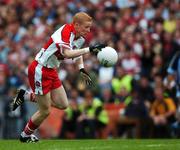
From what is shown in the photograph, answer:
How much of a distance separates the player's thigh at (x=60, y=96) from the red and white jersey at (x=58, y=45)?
0.40 meters

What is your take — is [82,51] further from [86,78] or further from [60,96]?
[60,96]

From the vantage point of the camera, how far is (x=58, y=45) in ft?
38.0

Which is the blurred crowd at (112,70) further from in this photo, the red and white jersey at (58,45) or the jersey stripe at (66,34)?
the jersey stripe at (66,34)

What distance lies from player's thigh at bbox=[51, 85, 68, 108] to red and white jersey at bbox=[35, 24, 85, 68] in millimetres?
397

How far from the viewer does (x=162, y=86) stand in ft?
53.4

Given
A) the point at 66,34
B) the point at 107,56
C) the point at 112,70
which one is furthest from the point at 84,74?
the point at 112,70

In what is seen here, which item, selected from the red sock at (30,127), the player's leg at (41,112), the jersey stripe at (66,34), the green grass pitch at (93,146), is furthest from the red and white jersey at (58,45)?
the green grass pitch at (93,146)

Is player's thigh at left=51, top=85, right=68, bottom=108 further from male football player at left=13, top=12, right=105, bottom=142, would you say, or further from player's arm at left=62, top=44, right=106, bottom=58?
player's arm at left=62, top=44, right=106, bottom=58

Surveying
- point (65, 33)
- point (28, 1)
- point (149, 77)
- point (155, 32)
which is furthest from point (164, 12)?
point (65, 33)

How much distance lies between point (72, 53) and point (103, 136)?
18.7ft

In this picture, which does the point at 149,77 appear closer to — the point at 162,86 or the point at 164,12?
the point at 162,86

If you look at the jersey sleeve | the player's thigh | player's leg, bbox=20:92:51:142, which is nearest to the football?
the player's thigh

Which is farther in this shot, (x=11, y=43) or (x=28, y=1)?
(x=28, y=1)

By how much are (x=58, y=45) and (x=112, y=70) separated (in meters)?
6.76
